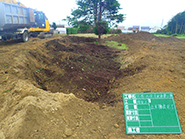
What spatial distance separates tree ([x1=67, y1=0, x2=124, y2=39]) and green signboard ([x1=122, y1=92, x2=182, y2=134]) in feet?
50.3

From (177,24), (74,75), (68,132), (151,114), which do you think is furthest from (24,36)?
(177,24)

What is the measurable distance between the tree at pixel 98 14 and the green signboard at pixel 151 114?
15.3m

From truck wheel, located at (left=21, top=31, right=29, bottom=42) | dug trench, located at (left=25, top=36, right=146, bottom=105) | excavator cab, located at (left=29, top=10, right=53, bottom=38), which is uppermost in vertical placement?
excavator cab, located at (left=29, top=10, right=53, bottom=38)

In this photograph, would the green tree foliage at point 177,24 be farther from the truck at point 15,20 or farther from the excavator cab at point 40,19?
the truck at point 15,20

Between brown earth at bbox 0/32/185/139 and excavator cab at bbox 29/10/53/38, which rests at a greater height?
excavator cab at bbox 29/10/53/38

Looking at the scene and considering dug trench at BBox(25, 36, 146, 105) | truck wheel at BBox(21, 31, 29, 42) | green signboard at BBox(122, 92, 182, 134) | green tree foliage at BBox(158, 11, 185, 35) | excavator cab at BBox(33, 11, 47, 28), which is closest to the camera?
green signboard at BBox(122, 92, 182, 134)

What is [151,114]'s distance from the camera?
2787mm

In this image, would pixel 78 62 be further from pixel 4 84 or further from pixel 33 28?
Result: pixel 33 28

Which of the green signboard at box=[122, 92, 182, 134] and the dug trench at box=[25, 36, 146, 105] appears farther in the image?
the dug trench at box=[25, 36, 146, 105]

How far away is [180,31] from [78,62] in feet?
113

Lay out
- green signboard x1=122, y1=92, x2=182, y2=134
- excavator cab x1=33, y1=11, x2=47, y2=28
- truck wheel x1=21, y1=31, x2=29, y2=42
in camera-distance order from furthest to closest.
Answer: excavator cab x1=33, y1=11, x2=47, y2=28, truck wheel x1=21, y1=31, x2=29, y2=42, green signboard x1=122, y1=92, x2=182, y2=134

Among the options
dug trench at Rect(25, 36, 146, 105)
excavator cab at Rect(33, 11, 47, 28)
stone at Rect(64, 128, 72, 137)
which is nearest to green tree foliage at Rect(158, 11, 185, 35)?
excavator cab at Rect(33, 11, 47, 28)

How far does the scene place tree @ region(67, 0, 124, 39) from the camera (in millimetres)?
17078

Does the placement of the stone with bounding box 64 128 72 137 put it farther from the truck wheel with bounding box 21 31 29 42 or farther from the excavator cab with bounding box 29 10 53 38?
the excavator cab with bounding box 29 10 53 38
